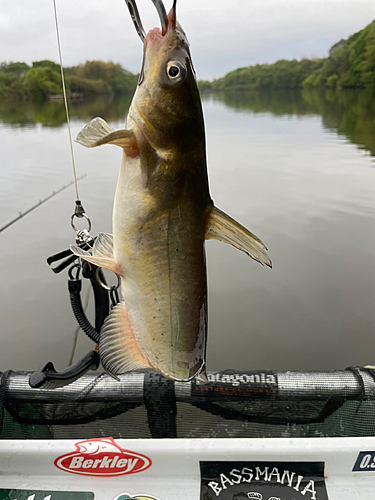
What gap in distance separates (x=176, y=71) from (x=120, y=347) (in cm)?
78

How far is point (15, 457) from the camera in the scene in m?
1.74

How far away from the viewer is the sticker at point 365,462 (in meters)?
1.72

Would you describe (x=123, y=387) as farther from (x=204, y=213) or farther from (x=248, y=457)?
(x=204, y=213)

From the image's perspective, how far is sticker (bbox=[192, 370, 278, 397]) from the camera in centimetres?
196

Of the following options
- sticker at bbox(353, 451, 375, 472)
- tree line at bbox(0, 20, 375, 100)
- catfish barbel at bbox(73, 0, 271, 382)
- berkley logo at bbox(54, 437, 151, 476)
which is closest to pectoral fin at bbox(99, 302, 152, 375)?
catfish barbel at bbox(73, 0, 271, 382)

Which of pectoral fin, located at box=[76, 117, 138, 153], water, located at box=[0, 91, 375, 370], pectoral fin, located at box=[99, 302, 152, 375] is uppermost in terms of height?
pectoral fin, located at box=[76, 117, 138, 153]

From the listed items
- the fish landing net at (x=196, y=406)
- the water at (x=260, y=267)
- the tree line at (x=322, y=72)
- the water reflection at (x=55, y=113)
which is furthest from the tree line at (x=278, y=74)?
the fish landing net at (x=196, y=406)

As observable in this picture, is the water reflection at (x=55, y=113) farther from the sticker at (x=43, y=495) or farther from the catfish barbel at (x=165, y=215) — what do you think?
the catfish barbel at (x=165, y=215)

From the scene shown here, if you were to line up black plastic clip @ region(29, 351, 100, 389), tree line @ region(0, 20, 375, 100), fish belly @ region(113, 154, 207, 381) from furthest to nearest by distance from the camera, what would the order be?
tree line @ region(0, 20, 375, 100), black plastic clip @ region(29, 351, 100, 389), fish belly @ region(113, 154, 207, 381)

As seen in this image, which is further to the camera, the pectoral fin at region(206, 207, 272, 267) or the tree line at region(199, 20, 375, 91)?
the tree line at region(199, 20, 375, 91)

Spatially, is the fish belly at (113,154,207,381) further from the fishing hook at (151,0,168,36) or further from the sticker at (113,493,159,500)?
the sticker at (113,493,159,500)

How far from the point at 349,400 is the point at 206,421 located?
0.80 m

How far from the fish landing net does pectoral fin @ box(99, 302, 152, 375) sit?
1.00 m

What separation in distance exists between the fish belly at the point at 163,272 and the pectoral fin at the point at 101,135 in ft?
0.23
